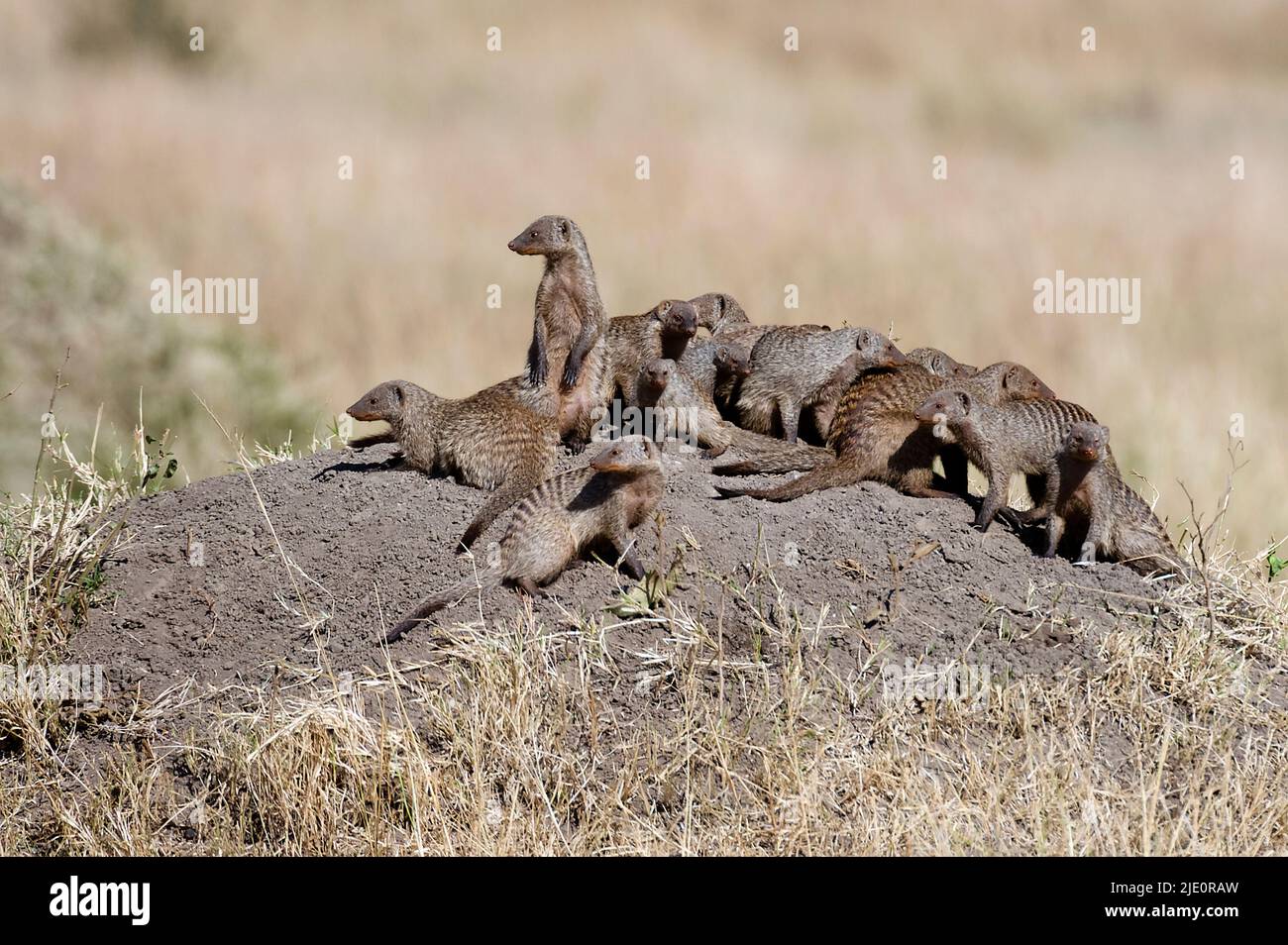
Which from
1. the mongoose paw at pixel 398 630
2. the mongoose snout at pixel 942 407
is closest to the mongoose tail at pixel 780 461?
the mongoose snout at pixel 942 407

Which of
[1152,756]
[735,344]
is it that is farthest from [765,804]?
[735,344]

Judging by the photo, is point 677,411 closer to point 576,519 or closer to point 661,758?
point 576,519

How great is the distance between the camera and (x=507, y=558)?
5.82m

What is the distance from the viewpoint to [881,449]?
6484 mm

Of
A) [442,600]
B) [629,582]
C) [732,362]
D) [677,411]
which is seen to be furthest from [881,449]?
[442,600]

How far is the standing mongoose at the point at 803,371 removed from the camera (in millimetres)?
7227

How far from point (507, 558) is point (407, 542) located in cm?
54

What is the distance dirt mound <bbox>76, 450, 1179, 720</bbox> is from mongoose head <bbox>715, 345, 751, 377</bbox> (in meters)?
1.14

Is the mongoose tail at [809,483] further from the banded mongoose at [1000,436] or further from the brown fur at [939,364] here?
the brown fur at [939,364]

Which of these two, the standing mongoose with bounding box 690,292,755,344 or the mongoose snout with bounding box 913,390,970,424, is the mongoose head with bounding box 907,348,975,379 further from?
the standing mongoose with bounding box 690,292,755,344

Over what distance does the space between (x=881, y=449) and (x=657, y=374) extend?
130 centimetres

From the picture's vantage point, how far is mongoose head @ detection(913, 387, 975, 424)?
6.31 meters

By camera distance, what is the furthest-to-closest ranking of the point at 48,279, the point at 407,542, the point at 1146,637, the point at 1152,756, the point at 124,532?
the point at 48,279 < the point at 124,532 < the point at 407,542 < the point at 1146,637 < the point at 1152,756
